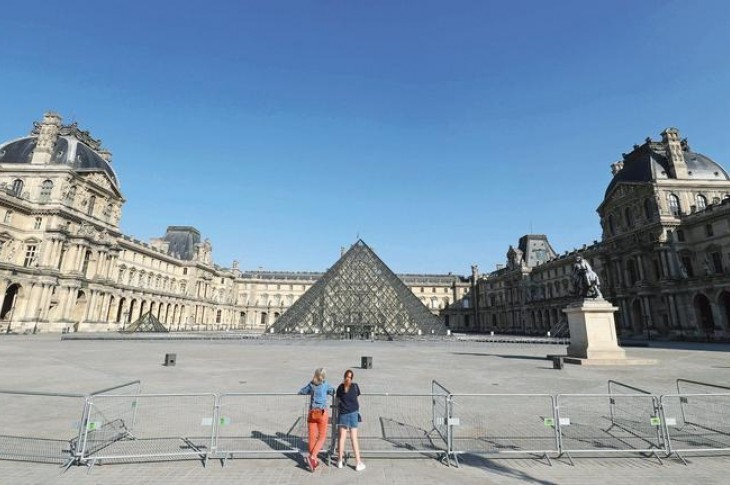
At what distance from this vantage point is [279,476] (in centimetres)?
443

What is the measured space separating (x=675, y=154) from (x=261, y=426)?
50967 millimetres

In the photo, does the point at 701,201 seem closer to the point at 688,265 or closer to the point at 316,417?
the point at 688,265

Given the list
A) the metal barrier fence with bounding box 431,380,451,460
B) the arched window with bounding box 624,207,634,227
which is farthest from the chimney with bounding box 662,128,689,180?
the metal barrier fence with bounding box 431,380,451,460

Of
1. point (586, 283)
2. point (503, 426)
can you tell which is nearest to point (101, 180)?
point (586, 283)

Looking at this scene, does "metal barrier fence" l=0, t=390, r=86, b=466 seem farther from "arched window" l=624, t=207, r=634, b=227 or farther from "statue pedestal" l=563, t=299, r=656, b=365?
"arched window" l=624, t=207, r=634, b=227

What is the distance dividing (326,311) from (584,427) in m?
34.1

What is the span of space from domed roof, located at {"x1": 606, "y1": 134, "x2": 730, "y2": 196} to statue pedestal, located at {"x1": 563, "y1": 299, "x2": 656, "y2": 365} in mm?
33690

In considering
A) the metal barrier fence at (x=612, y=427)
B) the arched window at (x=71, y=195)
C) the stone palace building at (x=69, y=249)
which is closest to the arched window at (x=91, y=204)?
the stone palace building at (x=69, y=249)

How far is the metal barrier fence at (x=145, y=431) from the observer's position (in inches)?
193

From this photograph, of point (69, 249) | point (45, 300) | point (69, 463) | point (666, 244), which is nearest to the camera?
point (69, 463)

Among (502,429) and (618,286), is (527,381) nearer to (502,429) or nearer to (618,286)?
(502,429)

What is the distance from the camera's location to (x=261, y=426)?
20.6 feet

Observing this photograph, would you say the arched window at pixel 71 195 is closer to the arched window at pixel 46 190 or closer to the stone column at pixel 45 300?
the arched window at pixel 46 190

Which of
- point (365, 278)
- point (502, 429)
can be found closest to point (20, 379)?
point (502, 429)
